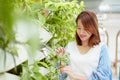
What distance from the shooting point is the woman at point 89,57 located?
205 cm

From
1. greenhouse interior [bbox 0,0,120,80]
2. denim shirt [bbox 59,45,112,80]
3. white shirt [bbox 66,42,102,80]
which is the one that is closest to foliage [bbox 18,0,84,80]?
greenhouse interior [bbox 0,0,120,80]

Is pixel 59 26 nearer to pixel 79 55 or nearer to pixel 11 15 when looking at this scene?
pixel 79 55

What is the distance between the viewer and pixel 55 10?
166 centimetres

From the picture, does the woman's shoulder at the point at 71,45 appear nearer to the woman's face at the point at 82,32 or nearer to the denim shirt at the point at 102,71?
the woman's face at the point at 82,32

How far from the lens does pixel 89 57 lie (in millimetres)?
2162

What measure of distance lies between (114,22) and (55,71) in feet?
31.1

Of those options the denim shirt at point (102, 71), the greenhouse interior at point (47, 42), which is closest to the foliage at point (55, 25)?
the greenhouse interior at point (47, 42)

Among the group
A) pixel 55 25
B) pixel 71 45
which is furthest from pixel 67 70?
pixel 55 25

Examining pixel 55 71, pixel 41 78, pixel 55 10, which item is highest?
pixel 55 10

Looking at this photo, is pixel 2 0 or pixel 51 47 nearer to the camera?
pixel 2 0

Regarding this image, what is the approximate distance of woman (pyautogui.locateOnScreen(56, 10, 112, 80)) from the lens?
6.74 ft

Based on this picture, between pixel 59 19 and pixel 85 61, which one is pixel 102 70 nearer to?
pixel 85 61

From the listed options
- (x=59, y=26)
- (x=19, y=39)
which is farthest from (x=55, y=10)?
(x=19, y=39)

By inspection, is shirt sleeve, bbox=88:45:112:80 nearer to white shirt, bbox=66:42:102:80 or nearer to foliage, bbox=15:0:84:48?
white shirt, bbox=66:42:102:80
